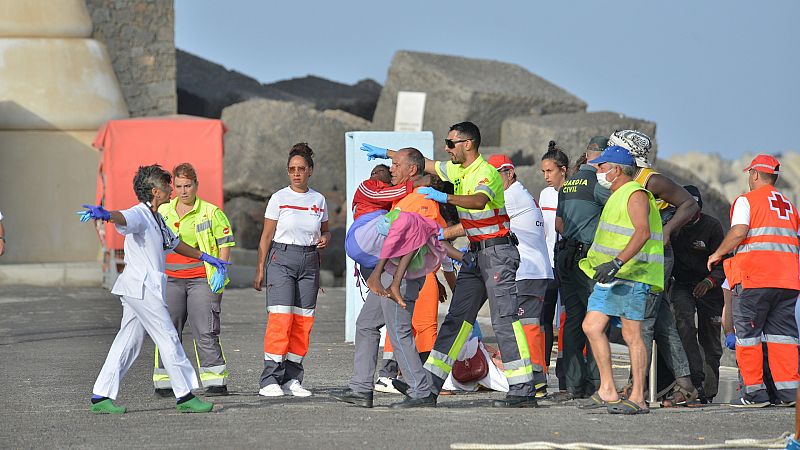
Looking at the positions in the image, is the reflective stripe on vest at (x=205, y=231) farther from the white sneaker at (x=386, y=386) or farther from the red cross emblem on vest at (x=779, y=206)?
the red cross emblem on vest at (x=779, y=206)

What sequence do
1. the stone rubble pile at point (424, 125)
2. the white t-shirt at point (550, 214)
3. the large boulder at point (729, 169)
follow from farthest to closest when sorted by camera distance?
the large boulder at point (729, 169), the stone rubble pile at point (424, 125), the white t-shirt at point (550, 214)

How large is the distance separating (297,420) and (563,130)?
50.9 ft

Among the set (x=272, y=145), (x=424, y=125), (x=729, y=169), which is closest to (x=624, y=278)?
(x=424, y=125)

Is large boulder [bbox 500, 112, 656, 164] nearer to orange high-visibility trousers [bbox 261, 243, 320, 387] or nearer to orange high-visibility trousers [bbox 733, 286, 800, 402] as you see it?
orange high-visibility trousers [bbox 733, 286, 800, 402]

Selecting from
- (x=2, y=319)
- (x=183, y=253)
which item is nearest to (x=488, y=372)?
(x=183, y=253)

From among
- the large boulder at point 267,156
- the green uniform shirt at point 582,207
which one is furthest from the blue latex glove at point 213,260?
the large boulder at point 267,156

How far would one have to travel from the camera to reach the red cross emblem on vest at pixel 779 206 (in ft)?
34.3

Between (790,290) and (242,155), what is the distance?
57.3 ft

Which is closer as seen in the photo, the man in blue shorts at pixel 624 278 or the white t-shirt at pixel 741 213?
the man in blue shorts at pixel 624 278

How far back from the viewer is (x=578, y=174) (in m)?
10.6

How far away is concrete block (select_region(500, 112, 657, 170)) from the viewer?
2367 cm

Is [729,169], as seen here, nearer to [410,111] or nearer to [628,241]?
[410,111]

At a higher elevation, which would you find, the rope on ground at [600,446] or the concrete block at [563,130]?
the concrete block at [563,130]

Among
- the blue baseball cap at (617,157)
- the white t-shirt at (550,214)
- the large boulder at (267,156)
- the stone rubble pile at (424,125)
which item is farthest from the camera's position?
the large boulder at (267,156)
